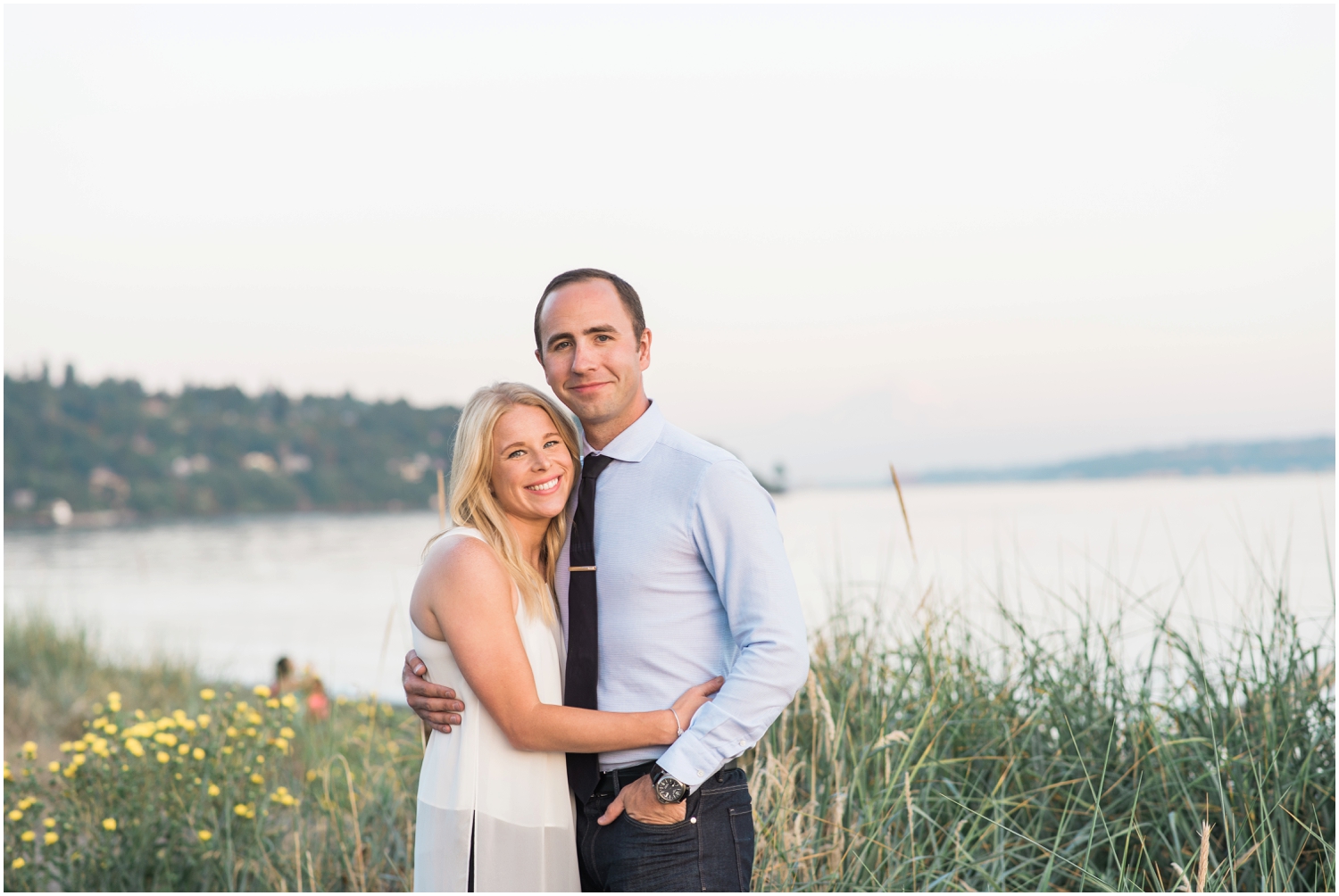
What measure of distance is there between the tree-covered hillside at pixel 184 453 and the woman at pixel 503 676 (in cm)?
3521

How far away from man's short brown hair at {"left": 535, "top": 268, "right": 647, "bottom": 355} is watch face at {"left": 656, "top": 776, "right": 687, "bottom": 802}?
114 cm

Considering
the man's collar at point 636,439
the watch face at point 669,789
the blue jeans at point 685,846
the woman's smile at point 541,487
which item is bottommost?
the blue jeans at point 685,846

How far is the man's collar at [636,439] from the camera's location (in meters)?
2.66

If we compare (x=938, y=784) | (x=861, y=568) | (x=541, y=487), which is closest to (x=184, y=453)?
(x=861, y=568)

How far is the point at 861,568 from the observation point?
6.11 m

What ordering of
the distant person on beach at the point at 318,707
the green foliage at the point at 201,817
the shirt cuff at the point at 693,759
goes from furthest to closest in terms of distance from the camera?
the distant person on beach at the point at 318,707 → the green foliage at the point at 201,817 → the shirt cuff at the point at 693,759

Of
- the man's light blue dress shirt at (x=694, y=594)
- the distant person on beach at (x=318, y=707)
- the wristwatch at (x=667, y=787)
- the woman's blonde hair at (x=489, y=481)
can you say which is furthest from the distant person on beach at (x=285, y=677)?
the wristwatch at (x=667, y=787)

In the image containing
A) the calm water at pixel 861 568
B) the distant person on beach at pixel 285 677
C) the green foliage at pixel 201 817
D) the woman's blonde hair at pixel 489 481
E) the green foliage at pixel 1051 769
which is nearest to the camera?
the woman's blonde hair at pixel 489 481

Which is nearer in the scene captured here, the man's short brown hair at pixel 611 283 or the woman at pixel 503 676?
the woman at pixel 503 676

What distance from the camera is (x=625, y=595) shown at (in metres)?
2.55

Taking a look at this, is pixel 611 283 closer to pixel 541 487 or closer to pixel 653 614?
pixel 541 487

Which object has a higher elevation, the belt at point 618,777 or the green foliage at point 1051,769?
the belt at point 618,777

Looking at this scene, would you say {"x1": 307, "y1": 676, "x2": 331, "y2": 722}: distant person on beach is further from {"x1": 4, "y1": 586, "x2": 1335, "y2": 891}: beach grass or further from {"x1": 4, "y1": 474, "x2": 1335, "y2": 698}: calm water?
{"x1": 4, "y1": 586, "x2": 1335, "y2": 891}: beach grass

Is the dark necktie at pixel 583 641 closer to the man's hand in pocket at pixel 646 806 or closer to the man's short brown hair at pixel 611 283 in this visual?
the man's hand in pocket at pixel 646 806
